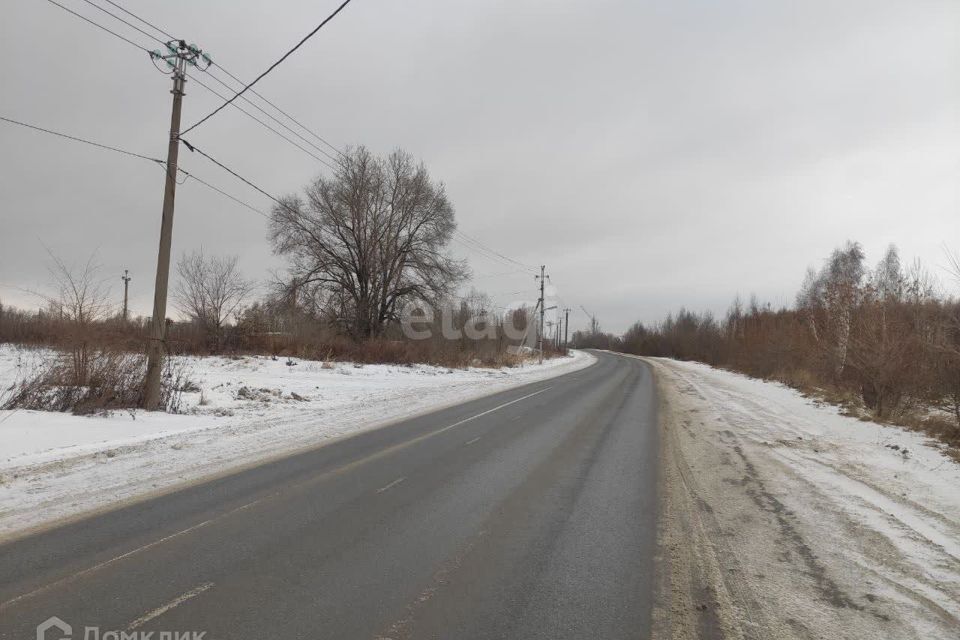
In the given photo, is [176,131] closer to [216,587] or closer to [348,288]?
[216,587]

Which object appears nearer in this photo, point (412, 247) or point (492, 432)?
point (492, 432)

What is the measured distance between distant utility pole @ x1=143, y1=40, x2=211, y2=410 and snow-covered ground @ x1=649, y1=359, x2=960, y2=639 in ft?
35.1

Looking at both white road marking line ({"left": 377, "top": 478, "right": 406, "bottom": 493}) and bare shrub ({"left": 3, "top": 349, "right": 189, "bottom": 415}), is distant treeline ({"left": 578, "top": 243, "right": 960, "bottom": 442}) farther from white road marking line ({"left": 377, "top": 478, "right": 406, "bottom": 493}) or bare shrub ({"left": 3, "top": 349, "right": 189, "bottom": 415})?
bare shrub ({"left": 3, "top": 349, "right": 189, "bottom": 415})

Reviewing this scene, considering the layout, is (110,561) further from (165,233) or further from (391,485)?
(165,233)

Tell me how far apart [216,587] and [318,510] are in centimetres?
173

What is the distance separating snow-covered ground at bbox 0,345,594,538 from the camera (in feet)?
19.0

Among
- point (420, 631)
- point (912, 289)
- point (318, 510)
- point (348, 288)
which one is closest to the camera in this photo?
point (420, 631)

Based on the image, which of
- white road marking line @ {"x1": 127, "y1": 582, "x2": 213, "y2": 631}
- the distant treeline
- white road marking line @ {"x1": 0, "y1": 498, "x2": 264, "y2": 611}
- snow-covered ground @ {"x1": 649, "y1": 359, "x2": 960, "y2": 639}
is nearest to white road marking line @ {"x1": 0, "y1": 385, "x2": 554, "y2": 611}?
white road marking line @ {"x1": 0, "y1": 498, "x2": 264, "y2": 611}

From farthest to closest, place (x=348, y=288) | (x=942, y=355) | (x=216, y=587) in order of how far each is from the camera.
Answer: (x=348, y=288)
(x=942, y=355)
(x=216, y=587)

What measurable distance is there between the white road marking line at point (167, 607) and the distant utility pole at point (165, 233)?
9.19 m

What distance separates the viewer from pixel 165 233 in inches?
452

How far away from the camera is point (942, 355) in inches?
Result: 409

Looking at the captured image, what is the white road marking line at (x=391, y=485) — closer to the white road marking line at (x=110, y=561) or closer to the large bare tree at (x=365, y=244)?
the white road marking line at (x=110, y=561)

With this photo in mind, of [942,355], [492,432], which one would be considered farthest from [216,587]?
[942,355]
